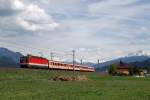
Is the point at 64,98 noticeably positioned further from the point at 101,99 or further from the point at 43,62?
the point at 43,62

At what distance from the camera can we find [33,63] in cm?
9706

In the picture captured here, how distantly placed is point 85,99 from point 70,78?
40.8 metres

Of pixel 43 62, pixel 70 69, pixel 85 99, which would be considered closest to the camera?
pixel 85 99

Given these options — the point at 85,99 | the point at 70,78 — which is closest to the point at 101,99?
the point at 85,99

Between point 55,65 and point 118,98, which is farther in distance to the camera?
point 55,65

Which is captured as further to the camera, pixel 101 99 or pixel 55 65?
pixel 55 65

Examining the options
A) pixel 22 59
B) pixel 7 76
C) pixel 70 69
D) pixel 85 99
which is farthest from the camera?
pixel 70 69

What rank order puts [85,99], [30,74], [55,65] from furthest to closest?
[55,65], [30,74], [85,99]

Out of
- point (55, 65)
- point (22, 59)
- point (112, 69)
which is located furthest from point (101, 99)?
point (112, 69)

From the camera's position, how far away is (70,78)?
73688 mm

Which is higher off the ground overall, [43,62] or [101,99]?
[43,62]

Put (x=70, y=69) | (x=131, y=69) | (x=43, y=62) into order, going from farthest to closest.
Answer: (x=131, y=69) < (x=70, y=69) < (x=43, y=62)

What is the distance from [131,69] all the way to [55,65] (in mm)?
67021

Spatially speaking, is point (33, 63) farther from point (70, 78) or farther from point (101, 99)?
point (101, 99)
